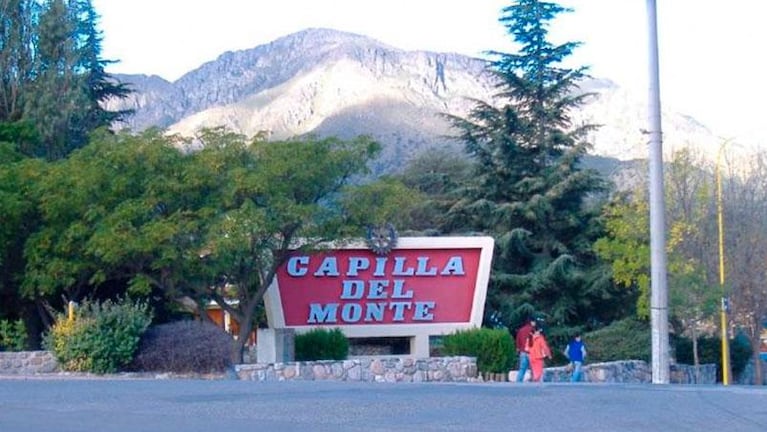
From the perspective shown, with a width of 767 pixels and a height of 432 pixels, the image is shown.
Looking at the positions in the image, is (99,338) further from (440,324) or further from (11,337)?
(440,324)

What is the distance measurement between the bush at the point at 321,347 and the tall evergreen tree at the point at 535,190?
1418 centimetres

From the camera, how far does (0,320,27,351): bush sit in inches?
1384

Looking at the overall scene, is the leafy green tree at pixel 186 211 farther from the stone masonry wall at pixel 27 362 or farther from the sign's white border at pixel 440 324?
the sign's white border at pixel 440 324

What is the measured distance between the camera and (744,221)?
44.5 m

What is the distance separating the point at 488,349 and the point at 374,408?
20739mm

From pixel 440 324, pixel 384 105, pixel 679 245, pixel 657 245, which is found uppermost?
pixel 384 105

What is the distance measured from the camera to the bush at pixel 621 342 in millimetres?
45500

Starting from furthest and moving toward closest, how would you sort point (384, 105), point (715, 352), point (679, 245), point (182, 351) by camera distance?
point (384, 105)
point (715, 352)
point (679, 245)
point (182, 351)

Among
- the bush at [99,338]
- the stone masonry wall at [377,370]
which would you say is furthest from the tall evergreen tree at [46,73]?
the stone masonry wall at [377,370]

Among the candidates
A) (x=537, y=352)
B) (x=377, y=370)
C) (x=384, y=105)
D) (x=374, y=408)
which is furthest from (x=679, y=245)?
(x=384, y=105)

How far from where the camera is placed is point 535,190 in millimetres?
52844

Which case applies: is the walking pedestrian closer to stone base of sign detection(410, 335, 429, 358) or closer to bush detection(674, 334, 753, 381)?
stone base of sign detection(410, 335, 429, 358)

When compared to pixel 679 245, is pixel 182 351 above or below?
below

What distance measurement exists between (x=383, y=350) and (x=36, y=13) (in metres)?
20.6
